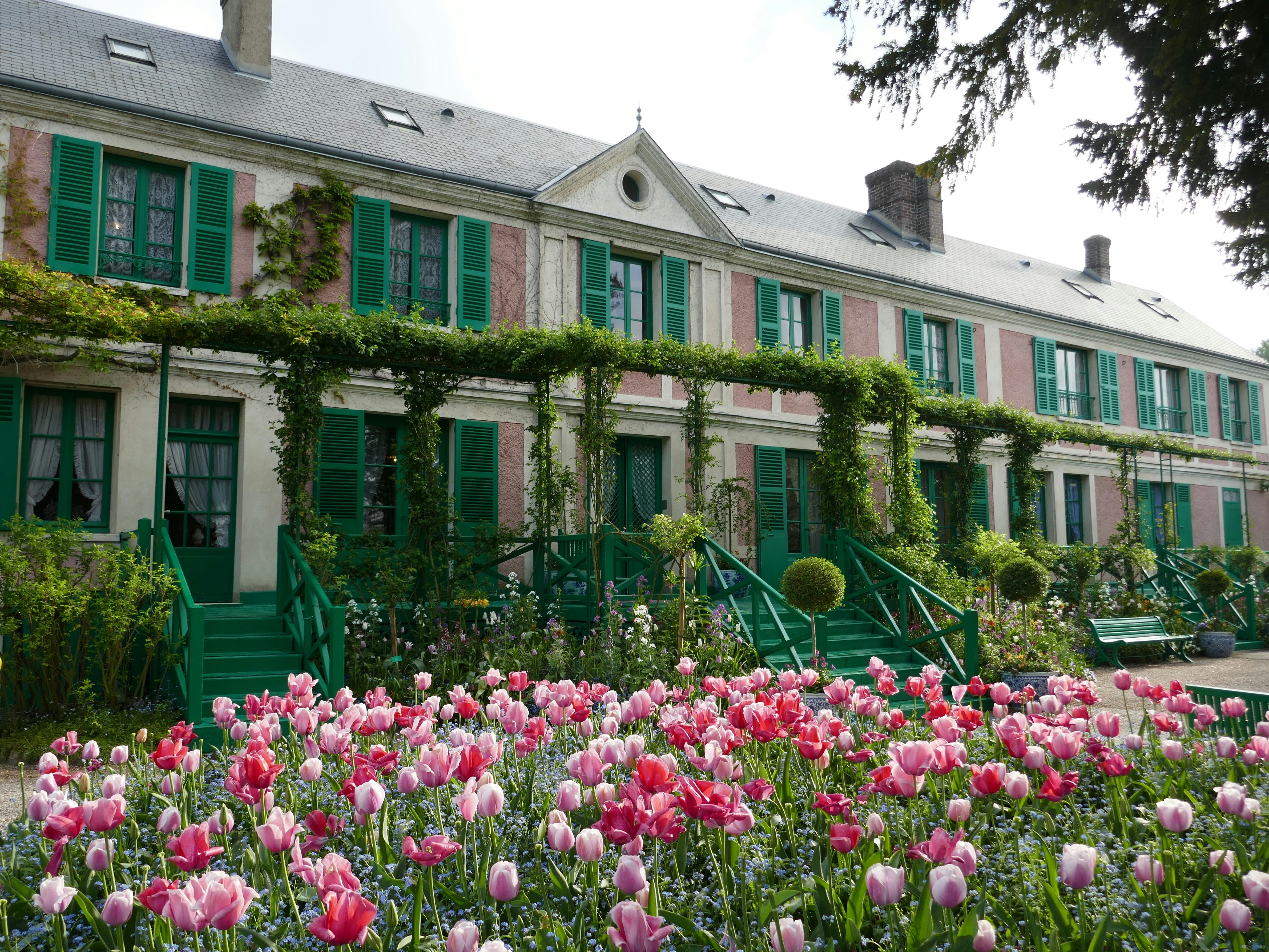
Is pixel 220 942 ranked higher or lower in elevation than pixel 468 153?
lower

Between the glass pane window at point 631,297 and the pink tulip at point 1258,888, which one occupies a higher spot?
the glass pane window at point 631,297

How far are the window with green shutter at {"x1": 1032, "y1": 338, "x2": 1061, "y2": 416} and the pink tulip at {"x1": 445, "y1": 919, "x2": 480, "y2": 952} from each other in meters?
17.3

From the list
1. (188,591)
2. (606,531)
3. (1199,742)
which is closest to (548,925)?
(1199,742)

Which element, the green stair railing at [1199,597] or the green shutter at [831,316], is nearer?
the green stair railing at [1199,597]

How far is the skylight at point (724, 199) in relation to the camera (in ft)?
48.8

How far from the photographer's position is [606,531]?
8.20 metres

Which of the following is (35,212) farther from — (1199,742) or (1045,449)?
(1045,449)

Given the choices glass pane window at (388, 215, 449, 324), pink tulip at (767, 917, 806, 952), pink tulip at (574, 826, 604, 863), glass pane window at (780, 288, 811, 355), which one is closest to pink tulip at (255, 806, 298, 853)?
pink tulip at (574, 826, 604, 863)

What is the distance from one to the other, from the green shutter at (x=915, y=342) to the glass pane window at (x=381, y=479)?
8879 mm

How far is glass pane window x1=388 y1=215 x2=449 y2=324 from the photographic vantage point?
1077 cm

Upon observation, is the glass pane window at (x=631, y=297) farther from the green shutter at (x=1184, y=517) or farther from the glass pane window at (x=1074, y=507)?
the green shutter at (x=1184, y=517)

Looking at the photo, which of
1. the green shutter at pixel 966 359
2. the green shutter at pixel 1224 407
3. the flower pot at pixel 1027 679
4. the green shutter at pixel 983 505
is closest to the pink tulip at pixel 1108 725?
the flower pot at pixel 1027 679

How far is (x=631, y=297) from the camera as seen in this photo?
12562 millimetres

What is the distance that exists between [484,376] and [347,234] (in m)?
3.38
